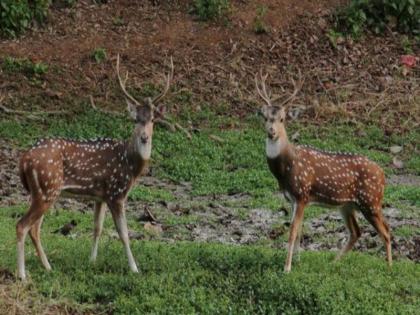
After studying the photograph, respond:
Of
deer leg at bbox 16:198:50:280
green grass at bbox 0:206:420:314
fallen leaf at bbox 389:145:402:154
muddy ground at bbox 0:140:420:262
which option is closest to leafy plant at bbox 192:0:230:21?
fallen leaf at bbox 389:145:402:154

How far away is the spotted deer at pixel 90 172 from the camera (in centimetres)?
1065

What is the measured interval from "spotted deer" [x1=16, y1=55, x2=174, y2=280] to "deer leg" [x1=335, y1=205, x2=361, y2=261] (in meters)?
2.47

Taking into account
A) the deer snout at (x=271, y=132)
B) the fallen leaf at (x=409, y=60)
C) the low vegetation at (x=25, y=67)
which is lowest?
the low vegetation at (x=25, y=67)

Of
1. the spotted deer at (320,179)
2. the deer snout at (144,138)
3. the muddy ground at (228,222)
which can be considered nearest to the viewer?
the deer snout at (144,138)

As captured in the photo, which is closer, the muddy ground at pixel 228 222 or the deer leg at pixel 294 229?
the deer leg at pixel 294 229

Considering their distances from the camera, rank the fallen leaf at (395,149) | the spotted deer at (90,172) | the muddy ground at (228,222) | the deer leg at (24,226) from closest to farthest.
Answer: the deer leg at (24,226), the spotted deer at (90,172), the muddy ground at (228,222), the fallen leaf at (395,149)

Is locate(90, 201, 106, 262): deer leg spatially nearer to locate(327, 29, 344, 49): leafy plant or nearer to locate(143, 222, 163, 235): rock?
locate(143, 222, 163, 235): rock

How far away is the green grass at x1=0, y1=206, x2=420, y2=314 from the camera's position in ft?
32.7

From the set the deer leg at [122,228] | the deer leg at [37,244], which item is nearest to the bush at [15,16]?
the deer leg at [122,228]

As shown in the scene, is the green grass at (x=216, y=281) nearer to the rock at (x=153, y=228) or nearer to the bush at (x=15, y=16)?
the rock at (x=153, y=228)

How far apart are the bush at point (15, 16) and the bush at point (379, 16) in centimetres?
651

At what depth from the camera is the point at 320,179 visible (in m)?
11.6

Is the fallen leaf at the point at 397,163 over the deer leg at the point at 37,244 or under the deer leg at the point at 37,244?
under

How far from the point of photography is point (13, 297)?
9.85 m
